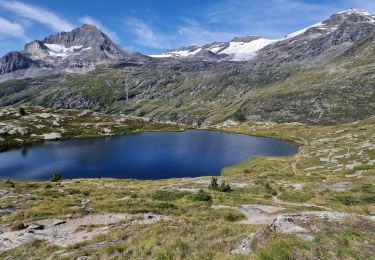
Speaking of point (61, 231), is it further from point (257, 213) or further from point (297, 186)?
point (297, 186)

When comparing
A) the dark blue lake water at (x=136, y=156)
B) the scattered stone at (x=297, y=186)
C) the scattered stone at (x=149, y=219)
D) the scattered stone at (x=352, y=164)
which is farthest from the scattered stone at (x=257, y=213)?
the dark blue lake water at (x=136, y=156)

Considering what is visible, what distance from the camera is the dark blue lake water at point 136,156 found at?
109538 mm

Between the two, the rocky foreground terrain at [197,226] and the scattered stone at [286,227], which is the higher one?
the scattered stone at [286,227]

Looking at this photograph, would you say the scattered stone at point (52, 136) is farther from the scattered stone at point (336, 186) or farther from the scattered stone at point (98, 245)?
the scattered stone at point (98, 245)

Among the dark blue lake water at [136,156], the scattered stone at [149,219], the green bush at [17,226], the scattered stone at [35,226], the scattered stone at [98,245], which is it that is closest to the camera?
the scattered stone at [98,245]

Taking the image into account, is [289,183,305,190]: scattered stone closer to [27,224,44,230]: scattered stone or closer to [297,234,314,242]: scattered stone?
[297,234,314,242]: scattered stone

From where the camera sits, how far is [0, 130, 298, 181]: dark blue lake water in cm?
10954

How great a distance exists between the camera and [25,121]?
655ft

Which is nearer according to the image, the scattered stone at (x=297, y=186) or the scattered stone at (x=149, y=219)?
the scattered stone at (x=149, y=219)

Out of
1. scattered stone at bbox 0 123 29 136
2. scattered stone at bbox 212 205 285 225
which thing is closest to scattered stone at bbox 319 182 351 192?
scattered stone at bbox 212 205 285 225

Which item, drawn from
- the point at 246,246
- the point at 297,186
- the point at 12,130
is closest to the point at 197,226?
the point at 246,246

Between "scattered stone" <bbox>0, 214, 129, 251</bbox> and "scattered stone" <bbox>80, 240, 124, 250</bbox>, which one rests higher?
"scattered stone" <bbox>80, 240, 124, 250</bbox>

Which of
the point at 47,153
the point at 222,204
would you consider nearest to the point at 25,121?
the point at 47,153

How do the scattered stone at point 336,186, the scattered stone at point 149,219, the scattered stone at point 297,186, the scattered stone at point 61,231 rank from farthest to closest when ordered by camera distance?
the scattered stone at point 297,186
the scattered stone at point 336,186
the scattered stone at point 149,219
the scattered stone at point 61,231
